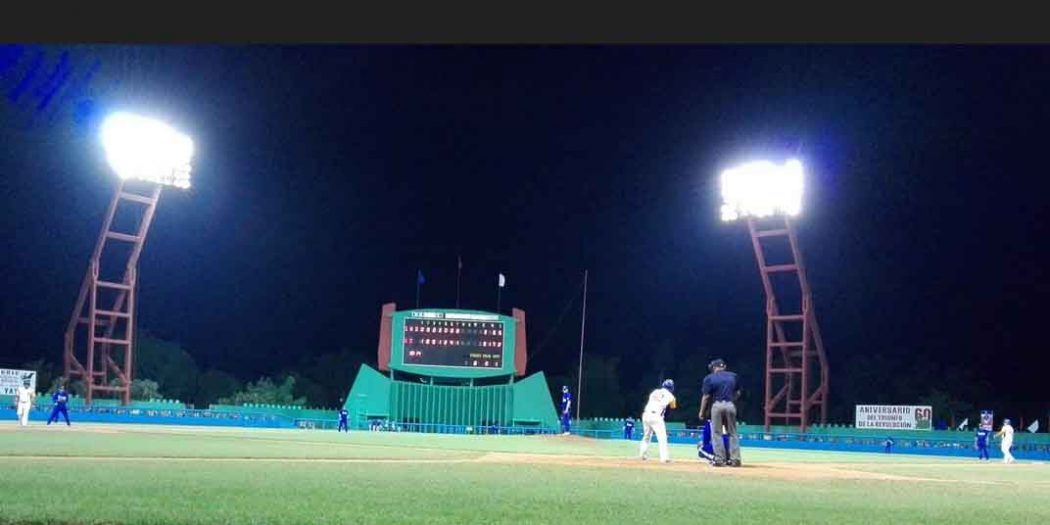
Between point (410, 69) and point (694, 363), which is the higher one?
point (410, 69)

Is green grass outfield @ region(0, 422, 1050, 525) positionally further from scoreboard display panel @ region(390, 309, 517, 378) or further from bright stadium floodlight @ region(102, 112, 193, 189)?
scoreboard display panel @ region(390, 309, 517, 378)

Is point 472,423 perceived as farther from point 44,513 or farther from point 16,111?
point 44,513

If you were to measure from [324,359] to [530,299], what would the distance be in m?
17.1

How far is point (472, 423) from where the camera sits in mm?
51469

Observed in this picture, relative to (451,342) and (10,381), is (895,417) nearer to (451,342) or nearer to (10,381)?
Result: (451,342)

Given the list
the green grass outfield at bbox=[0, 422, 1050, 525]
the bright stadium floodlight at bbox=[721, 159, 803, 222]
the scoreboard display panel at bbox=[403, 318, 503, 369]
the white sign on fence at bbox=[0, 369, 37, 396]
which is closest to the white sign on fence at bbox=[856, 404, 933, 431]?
the bright stadium floodlight at bbox=[721, 159, 803, 222]

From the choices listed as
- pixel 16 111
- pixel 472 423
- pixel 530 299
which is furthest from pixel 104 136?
pixel 530 299

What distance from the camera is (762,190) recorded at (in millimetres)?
44844

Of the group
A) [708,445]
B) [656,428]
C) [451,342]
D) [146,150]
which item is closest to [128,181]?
[146,150]

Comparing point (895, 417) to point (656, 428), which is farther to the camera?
point (895, 417)

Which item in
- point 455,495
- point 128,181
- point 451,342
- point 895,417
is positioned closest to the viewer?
point 455,495

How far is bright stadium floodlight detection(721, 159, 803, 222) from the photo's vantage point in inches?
1736

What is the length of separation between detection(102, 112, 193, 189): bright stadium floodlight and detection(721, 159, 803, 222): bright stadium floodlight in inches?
974

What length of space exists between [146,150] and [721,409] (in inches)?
1491
